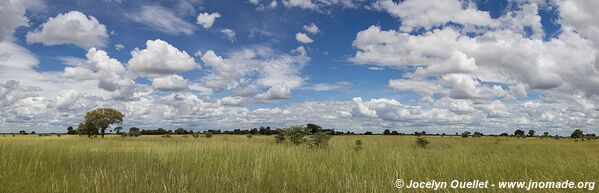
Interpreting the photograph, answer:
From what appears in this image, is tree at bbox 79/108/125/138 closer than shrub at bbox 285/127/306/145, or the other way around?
shrub at bbox 285/127/306/145

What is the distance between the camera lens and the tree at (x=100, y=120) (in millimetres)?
79812

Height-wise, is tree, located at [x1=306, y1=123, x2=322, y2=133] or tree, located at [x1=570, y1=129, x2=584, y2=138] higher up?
tree, located at [x1=570, y1=129, x2=584, y2=138]

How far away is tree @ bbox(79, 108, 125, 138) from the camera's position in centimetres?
7981

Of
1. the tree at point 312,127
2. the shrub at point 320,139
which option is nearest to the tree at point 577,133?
the tree at point 312,127

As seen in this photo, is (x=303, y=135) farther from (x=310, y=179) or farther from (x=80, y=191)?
(x=80, y=191)

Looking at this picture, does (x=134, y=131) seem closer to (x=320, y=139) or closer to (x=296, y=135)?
(x=296, y=135)

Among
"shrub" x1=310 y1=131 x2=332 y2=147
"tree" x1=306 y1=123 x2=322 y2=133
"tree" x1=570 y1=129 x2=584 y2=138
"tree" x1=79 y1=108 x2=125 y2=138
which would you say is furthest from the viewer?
"tree" x1=570 y1=129 x2=584 y2=138

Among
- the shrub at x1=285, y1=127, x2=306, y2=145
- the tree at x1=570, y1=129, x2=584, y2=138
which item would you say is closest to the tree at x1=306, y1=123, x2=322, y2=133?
the shrub at x1=285, y1=127, x2=306, y2=145

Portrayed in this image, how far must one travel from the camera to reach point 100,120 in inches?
3159

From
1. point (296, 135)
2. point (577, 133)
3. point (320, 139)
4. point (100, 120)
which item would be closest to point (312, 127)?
point (296, 135)

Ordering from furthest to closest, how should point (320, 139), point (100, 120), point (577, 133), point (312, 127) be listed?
point (577, 133) → point (100, 120) → point (312, 127) → point (320, 139)

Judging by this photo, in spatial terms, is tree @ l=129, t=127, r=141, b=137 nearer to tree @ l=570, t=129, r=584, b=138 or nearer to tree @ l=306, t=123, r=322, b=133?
tree @ l=306, t=123, r=322, b=133

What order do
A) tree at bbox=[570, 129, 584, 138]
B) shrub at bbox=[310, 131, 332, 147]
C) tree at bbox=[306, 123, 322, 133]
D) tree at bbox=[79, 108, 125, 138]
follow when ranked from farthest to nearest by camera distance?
tree at bbox=[570, 129, 584, 138]
tree at bbox=[79, 108, 125, 138]
tree at bbox=[306, 123, 322, 133]
shrub at bbox=[310, 131, 332, 147]

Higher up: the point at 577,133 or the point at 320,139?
the point at 577,133
